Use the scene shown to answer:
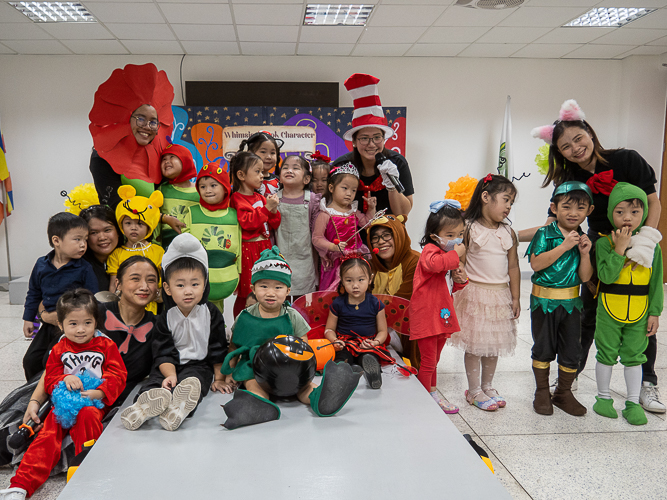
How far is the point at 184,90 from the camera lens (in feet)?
19.5

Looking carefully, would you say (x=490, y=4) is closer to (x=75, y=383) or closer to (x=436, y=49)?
(x=436, y=49)

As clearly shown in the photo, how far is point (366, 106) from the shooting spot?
9.02 ft

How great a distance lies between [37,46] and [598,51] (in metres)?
7.12

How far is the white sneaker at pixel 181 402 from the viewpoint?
5.43 ft

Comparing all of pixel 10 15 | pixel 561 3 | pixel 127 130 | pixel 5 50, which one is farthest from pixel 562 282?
pixel 5 50

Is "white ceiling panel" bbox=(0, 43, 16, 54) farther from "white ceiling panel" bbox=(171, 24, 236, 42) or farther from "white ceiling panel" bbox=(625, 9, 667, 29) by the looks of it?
"white ceiling panel" bbox=(625, 9, 667, 29)

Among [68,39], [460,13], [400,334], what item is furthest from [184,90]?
[400,334]

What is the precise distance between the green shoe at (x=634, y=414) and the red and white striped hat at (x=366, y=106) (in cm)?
194

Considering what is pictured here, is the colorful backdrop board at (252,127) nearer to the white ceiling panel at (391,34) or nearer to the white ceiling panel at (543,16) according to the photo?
the white ceiling panel at (391,34)

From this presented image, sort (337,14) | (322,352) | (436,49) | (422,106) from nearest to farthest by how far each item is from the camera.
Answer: (322,352)
(337,14)
(436,49)
(422,106)

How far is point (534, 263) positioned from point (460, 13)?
344 cm

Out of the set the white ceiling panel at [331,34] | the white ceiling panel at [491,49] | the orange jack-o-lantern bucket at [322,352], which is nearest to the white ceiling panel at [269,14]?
the white ceiling panel at [331,34]

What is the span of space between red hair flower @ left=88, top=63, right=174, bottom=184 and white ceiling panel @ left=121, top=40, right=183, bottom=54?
357cm

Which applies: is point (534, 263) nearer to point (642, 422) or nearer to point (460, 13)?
point (642, 422)
